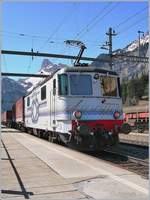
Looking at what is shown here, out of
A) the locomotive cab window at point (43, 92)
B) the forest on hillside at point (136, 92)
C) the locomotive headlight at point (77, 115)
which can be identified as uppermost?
the forest on hillside at point (136, 92)

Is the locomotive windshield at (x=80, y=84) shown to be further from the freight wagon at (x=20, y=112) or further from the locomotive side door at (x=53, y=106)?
the freight wagon at (x=20, y=112)

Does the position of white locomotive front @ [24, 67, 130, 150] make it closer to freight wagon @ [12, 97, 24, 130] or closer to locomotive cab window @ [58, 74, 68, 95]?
locomotive cab window @ [58, 74, 68, 95]

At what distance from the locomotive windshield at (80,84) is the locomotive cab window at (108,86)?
1.81 feet

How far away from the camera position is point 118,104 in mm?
16047

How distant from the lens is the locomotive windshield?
15552 millimetres

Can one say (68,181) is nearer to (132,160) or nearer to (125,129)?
(132,160)

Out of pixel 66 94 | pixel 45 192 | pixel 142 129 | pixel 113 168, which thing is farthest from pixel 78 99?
pixel 142 129

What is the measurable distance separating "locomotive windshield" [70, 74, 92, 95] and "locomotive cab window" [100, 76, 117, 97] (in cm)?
55

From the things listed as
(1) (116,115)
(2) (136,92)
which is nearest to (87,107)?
(1) (116,115)

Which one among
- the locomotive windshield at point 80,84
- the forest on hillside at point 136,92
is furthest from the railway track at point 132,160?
the forest on hillside at point 136,92

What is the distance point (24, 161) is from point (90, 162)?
2.03 m

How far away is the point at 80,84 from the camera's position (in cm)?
1577

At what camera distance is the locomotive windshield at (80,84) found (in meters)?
15.6

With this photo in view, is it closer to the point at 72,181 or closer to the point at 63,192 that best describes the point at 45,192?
the point at 63,192
